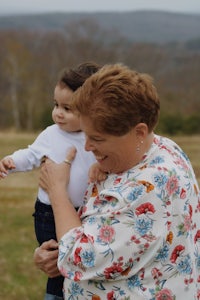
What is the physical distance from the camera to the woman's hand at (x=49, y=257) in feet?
8.83

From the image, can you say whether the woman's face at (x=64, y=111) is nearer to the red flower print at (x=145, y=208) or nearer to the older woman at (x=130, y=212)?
the older woman at (x=130, y=212)

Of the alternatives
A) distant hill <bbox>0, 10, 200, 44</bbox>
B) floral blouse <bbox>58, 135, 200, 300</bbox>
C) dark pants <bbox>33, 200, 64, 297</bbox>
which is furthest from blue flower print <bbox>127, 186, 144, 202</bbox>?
distant hill <bbox>0, 10, 200, 44</bbox>

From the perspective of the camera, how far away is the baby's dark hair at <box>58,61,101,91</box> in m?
2.77

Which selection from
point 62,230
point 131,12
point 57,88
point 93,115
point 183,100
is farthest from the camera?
point 131,12

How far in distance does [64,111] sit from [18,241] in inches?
199

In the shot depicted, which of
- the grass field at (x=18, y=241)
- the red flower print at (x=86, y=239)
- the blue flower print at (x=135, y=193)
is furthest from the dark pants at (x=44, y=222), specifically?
the grass field at (x=18, y=241)

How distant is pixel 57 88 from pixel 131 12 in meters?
116

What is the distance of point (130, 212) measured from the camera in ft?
7.75

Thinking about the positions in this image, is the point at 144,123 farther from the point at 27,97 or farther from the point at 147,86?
the point at 27,97

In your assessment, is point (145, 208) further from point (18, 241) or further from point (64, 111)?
point (18, 241)

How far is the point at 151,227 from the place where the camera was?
2.36 m

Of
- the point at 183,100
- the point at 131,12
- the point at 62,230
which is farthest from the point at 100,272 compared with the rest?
the point at 131,12

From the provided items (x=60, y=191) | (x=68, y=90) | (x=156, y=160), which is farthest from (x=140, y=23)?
(x=156, y=160)

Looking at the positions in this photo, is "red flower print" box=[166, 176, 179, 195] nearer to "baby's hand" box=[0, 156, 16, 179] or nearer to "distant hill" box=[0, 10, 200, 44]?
"baby's hand" box=[0, 156, 16, 179]
